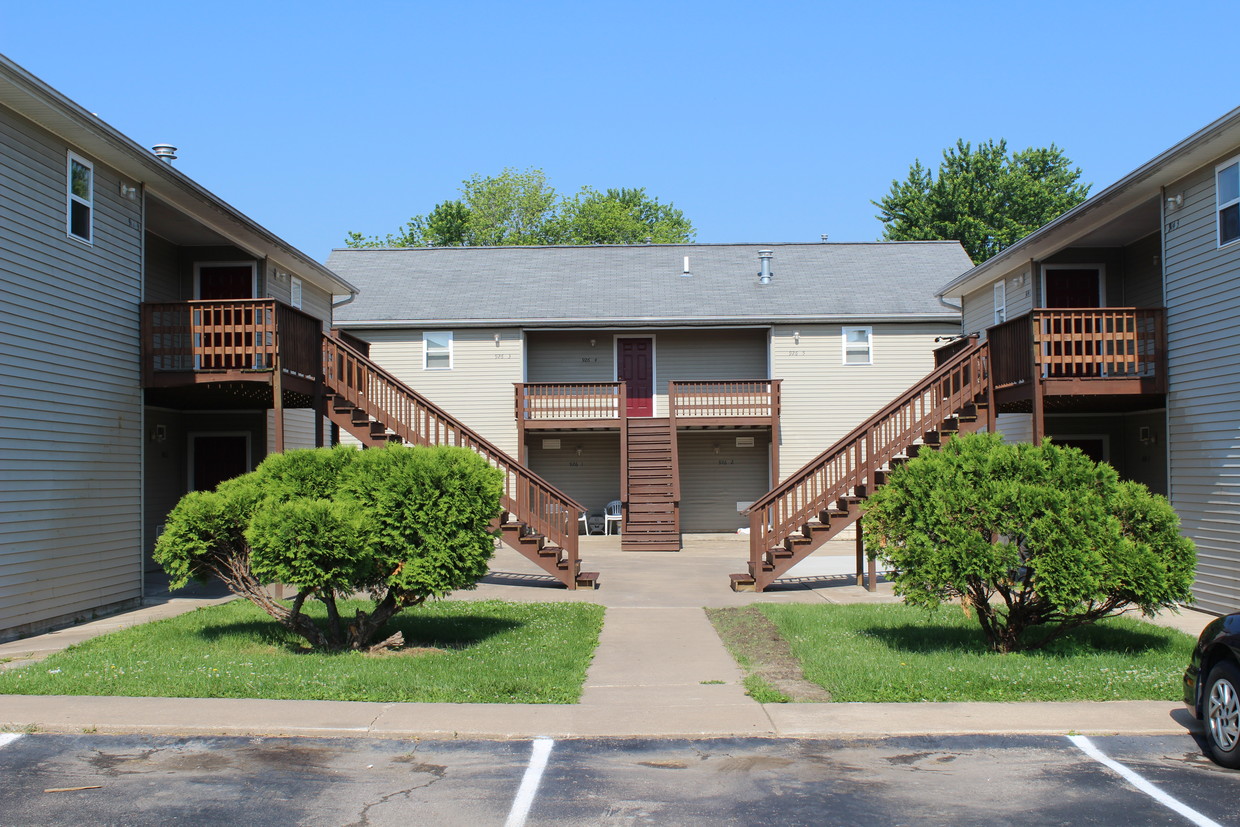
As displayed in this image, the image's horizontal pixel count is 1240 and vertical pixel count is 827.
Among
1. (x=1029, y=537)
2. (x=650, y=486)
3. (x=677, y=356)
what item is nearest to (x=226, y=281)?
(x=650, y=486)

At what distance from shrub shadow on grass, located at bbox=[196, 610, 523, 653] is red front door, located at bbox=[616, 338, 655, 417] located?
46.0 ft

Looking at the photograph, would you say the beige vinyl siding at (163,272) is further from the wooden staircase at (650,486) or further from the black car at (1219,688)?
the black car at (1219,688)

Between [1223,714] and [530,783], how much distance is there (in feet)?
14.5

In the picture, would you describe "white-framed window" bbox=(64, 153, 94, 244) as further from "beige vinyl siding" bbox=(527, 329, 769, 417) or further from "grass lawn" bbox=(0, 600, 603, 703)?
"beige vinyl siding" bbox=(527, 329, 769, 417)

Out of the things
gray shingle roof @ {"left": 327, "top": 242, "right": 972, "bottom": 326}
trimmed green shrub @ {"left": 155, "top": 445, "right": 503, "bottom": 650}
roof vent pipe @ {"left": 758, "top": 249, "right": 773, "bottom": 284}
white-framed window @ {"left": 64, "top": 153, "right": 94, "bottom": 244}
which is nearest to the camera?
trimmed green shrub @ {"left": 155, "top": 445, "right": 503, "bottom": 650}

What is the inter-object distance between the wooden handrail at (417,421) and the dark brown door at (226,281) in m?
2.55

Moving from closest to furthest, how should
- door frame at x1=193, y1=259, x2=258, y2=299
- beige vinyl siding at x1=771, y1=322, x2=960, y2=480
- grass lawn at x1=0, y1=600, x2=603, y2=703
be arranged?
1. grass lawn at x1=0, y1=600, x2=603, y2=703
2. door frame at x1=193, y1=259, x2=258, y2=299
3. beige vinyl siding at x1=771, y1=322, x2=960, y2=480

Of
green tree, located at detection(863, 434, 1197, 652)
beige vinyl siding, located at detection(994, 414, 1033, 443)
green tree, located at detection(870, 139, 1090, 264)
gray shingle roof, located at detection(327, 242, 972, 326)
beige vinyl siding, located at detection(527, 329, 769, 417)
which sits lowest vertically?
green tree, located at detection(863, 434, 1197, 652)

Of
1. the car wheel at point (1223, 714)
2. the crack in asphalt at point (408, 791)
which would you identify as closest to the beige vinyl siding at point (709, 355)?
the car wheel at point (1223, 714)

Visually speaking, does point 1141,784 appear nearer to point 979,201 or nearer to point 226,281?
point 226,281

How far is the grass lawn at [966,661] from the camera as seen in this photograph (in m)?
8.02

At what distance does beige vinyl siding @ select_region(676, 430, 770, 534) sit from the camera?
25.3 meters

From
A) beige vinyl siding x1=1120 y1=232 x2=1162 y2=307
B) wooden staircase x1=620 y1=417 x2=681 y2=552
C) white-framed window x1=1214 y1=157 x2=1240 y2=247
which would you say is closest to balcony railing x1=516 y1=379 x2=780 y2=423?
wooden staircase x1=620 y1=417 x2=681 y2=552

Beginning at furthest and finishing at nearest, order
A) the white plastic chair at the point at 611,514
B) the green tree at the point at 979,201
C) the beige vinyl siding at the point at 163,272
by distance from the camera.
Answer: the green tree at the point at 979,201 < the white plastic chair at the point at 611,514 < the beige vinyl siding at the point at 163,272
